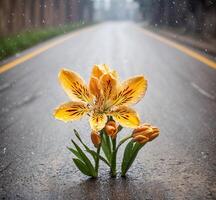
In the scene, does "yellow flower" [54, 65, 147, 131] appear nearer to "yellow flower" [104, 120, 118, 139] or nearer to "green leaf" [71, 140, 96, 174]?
"yellow flower" [104, 120, 118, 139]

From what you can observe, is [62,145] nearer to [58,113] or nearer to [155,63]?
[58,113]

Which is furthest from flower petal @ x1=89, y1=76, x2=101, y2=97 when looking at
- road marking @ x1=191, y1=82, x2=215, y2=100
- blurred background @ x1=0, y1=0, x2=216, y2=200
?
road marking @ x1=191, y1=82, x2=215, y2=100

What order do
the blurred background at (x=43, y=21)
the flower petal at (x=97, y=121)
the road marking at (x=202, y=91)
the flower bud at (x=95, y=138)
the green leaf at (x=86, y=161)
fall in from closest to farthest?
the flower petal at (x=97, y=121)
the flower bud at (x=95, y=138)
the green leaf at (x=86, y=161)
the road marking at (x=202, y=91)
the blurred background at (x=43, y=21)

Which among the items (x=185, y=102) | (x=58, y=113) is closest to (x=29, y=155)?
(x=58, y=113)

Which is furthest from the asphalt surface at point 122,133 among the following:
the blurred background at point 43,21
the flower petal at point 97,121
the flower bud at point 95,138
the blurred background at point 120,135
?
the blurred background at point 43,21

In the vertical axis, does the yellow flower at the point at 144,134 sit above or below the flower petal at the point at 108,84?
below

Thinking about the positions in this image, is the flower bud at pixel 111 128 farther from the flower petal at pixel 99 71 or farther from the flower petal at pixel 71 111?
the flower petal at pixel 99 71
